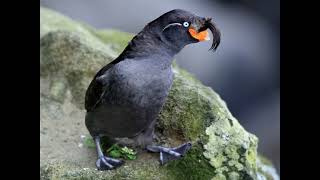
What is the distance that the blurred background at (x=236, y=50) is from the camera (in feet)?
43.8

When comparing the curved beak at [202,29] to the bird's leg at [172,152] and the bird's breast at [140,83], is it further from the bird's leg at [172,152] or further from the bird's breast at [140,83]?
the bird's leg at [172,152]

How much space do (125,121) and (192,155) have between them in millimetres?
782

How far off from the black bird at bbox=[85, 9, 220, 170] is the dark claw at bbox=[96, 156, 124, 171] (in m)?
0.31

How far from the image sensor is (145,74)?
23.0ft

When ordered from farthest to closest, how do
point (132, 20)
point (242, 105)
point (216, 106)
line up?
point (132, 20) < point (242, 105) < point (216, 106)

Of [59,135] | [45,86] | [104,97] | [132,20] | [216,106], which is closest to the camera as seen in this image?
[104,97]

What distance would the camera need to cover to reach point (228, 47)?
1378 cm

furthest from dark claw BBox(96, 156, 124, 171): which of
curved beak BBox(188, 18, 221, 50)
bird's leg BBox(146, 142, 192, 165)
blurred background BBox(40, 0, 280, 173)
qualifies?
blurred background BBox(40, 0, 280, 173)

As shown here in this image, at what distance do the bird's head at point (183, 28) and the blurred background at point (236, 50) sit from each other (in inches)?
229

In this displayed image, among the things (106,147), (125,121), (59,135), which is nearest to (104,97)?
(125,121)

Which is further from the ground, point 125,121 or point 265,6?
point 265,6

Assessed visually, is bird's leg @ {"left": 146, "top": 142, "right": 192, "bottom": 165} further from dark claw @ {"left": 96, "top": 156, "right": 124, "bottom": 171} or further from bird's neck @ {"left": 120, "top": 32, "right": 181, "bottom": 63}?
bird's neck @ {"left": 120, "top": 32, "right": 181, "bottom": 63}

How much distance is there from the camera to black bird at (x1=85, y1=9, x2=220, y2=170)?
697cm

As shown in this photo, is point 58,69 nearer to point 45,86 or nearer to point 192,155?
point 45,86
